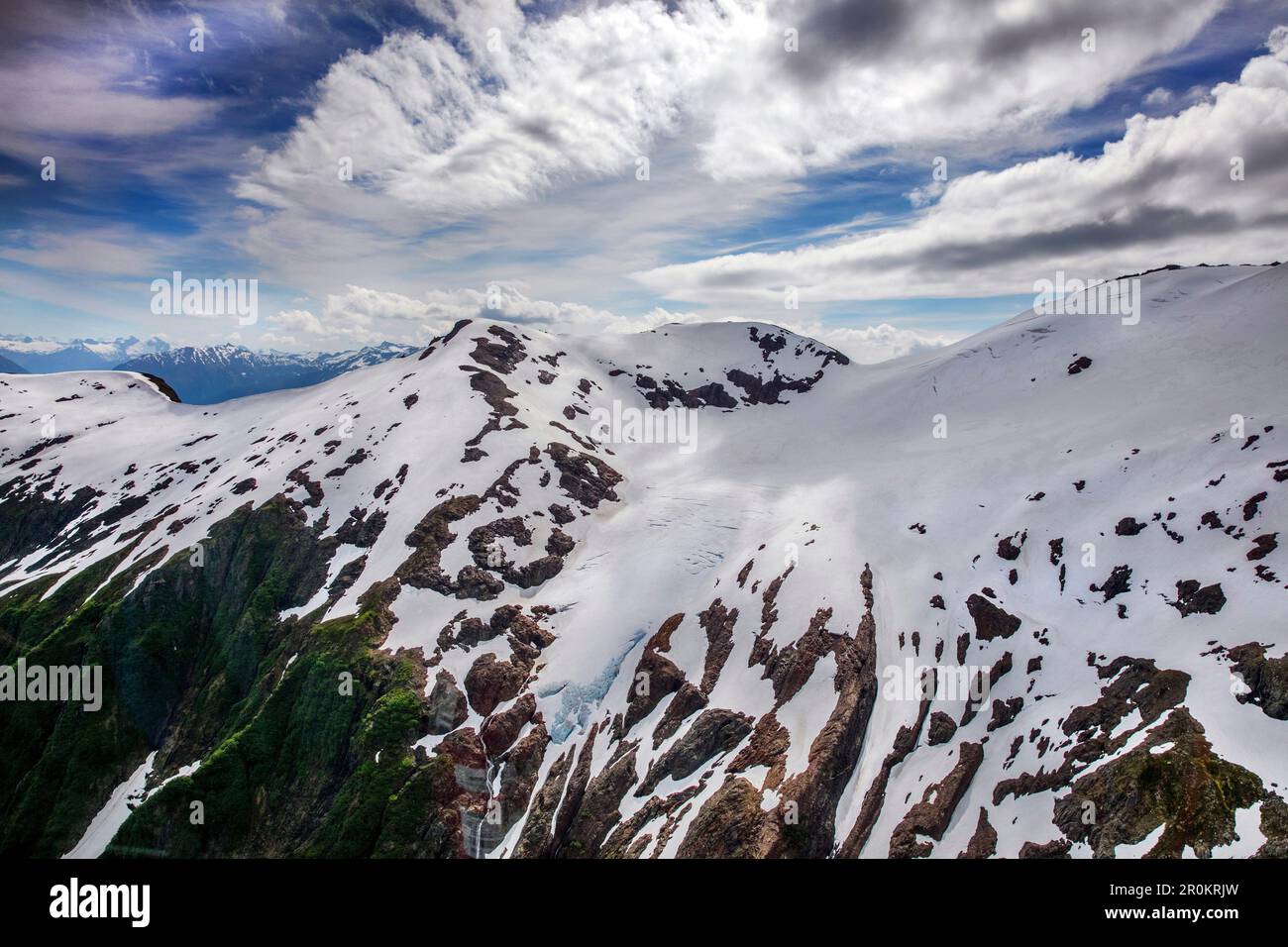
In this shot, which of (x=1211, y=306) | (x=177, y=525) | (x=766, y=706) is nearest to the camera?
(x=766, y=706)

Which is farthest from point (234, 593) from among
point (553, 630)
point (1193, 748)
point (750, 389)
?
point (750, 389)

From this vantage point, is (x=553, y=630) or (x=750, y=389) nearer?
(x=553, y=630)

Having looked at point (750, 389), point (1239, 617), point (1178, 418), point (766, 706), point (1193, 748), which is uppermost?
point (750, 389)

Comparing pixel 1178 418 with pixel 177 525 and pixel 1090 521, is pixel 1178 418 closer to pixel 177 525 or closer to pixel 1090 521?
pixel 1090 521
